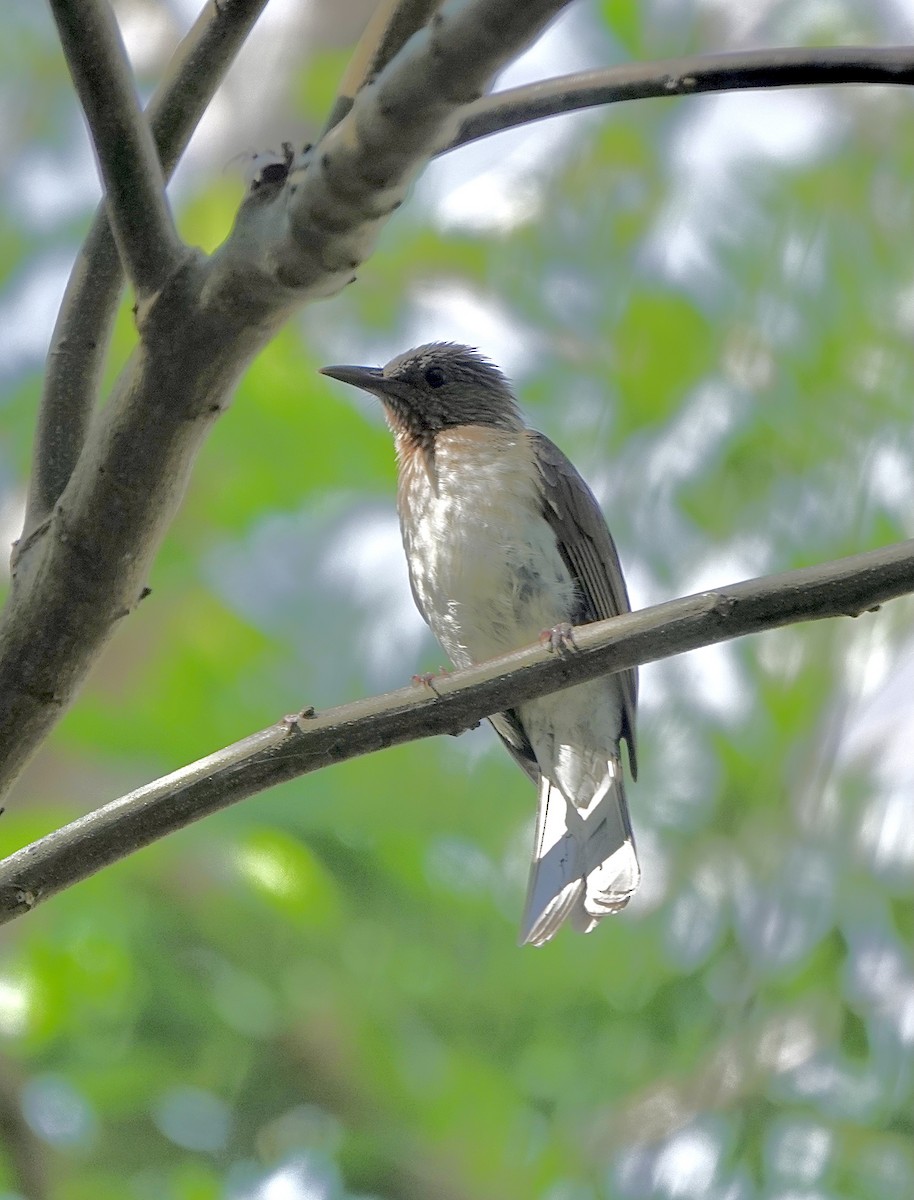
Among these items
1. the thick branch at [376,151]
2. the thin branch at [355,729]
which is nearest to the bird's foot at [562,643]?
the thin branch at [355,729]

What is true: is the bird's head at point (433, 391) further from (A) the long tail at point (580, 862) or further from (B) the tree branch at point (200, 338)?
(B) the tree branch at point (200, 338)

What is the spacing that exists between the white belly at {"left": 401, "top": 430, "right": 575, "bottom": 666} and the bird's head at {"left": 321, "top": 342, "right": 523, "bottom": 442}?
1.14ft

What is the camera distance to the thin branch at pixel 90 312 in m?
1.88

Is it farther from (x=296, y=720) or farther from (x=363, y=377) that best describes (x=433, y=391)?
(x=296, y=720)

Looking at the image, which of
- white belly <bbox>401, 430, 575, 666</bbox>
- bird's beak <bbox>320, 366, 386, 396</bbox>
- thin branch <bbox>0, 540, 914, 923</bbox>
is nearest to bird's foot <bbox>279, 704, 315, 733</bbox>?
thin branch <bbox>0, 540, 914, 923</bbox>

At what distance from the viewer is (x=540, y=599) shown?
297 cm

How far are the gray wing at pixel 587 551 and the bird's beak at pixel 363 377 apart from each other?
508 millimetres

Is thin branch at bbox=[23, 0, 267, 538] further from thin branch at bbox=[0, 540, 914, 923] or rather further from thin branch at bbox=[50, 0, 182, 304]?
thin branch at bbox=[0, 540, 914, 923]

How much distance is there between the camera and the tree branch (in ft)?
4.44

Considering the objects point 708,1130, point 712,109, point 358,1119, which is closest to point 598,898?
point 708,1130

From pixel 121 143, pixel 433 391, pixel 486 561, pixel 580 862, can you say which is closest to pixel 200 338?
pixel 121 143

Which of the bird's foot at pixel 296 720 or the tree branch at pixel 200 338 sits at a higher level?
the tree branch at pixel 200 338

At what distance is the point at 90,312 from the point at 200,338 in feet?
1.33

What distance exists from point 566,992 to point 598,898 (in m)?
1.14
